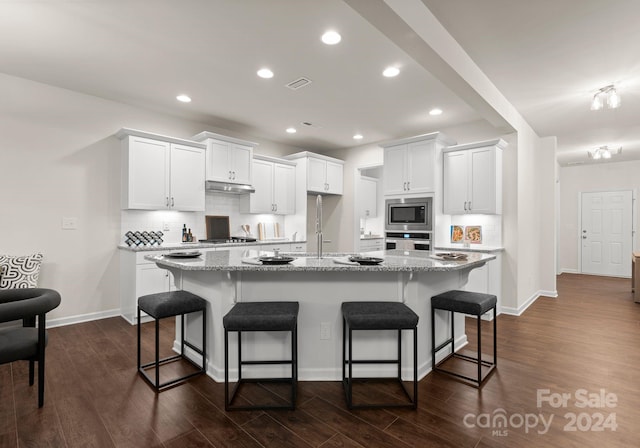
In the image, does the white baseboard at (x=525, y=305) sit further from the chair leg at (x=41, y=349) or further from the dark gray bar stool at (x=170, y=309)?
the chair leg at (x=41, y=349)

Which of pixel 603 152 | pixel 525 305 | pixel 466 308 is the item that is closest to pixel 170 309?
pixel 466 308

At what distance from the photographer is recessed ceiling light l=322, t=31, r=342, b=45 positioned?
2.75 m

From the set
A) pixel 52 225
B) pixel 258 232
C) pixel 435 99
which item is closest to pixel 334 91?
pixel 435 99

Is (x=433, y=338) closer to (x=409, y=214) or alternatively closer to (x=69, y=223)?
(x=409, y=214)

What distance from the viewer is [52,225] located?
153 inches

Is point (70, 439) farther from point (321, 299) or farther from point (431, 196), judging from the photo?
point (431, 196)

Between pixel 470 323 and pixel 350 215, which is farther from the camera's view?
pixel 350 215

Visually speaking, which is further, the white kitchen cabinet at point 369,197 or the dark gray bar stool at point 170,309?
the white kitchen cabinet at point 369,197

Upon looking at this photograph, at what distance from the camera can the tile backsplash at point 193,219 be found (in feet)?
14.8

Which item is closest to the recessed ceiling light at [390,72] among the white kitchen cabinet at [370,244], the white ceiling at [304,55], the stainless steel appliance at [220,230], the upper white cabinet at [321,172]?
the white ceiling at [304,55]

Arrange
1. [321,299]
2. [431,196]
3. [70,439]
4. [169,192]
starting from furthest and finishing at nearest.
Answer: [431,196]
[169,192]
[321,299]
[70,439]

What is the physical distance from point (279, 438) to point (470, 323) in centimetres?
320

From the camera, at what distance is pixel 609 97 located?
361 cm

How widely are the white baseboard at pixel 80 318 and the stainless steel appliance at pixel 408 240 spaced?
4.05 metres
